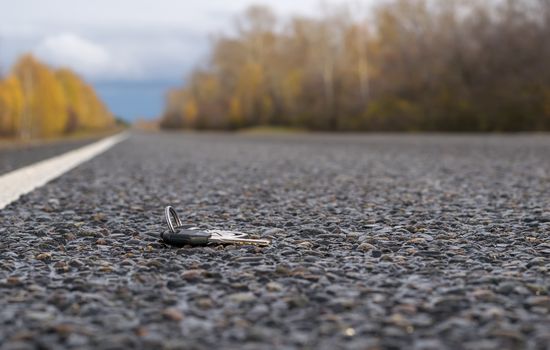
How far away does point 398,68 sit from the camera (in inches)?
1946

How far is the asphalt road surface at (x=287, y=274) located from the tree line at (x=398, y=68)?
28.7 m

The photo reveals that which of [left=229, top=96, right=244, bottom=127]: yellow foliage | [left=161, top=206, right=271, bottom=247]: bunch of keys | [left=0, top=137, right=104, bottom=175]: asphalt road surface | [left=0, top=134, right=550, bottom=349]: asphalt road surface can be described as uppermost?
[left=229, top=96, right=244, bottom=127]: yellow foliage

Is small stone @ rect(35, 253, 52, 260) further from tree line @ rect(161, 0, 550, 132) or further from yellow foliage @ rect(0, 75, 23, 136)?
yellow foliage @ rect(0, 75, 23, 136)

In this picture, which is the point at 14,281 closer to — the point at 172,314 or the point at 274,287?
the point at 172,314

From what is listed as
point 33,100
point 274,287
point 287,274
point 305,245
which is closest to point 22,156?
point 305,245

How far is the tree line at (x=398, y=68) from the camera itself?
36969mm

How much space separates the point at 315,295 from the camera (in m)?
3.32

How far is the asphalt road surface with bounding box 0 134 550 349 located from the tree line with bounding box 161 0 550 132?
1129 inches

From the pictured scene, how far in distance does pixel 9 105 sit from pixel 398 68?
5426cm

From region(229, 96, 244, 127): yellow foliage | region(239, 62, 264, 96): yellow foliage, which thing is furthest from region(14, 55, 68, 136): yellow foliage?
region(239, 62, 264, 96): yellow foliage

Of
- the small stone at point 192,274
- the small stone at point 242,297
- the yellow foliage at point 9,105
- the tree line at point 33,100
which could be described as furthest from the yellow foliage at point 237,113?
the small stone at point 242,297

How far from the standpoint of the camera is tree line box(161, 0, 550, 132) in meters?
37.0

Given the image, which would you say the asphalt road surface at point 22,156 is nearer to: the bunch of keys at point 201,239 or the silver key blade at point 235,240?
the bunch of keys at point 201,239

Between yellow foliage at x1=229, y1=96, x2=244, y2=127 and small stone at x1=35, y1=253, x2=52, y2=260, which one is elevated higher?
yellow foliage at x1=229, y1=96, x2=244, y2=127
